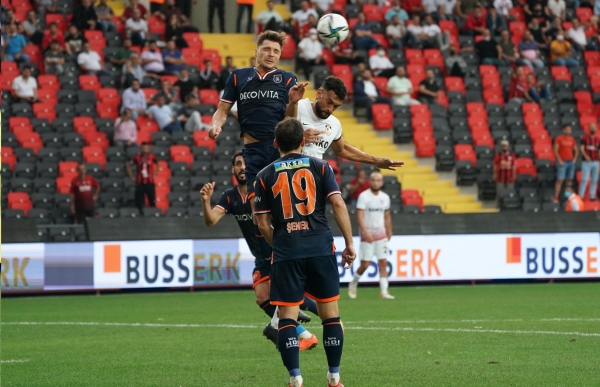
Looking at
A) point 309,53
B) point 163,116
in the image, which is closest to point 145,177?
point 163,116

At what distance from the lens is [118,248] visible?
734 inches

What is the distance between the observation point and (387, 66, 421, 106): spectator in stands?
1009 inches

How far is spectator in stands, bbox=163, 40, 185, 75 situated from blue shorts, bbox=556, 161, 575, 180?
365 inches

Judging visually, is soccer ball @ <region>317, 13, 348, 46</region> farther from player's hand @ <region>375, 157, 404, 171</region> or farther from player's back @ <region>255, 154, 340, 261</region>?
player's back @ <region>255, 154, 340, 261</region>

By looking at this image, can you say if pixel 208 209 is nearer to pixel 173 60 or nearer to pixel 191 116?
pixel 191 116

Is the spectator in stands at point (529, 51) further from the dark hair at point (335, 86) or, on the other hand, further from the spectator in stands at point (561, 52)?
the dark hair at point (335, 86)

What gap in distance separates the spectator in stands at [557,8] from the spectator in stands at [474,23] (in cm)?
232

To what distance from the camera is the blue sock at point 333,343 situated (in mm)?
7281

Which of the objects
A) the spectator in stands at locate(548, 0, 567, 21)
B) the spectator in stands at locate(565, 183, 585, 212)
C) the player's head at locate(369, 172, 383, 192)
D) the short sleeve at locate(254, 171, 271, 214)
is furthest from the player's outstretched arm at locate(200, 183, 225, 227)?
the spectator in stands at locate(548, 0, 567, 21)

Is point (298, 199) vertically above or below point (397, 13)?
below

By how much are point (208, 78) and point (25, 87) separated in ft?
14.0

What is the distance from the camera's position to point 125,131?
22.2 meters

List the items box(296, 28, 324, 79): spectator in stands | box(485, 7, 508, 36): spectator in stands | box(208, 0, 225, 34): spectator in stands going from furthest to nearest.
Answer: box(485, 7, 508, 36): spectator in stands
box(208, 0, 225, 34): spectator in stands
box(296, 28, 324, 79): spectator in stands

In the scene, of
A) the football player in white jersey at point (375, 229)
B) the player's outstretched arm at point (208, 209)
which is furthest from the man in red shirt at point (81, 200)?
the player's outstretched arm at point (208, 209)
